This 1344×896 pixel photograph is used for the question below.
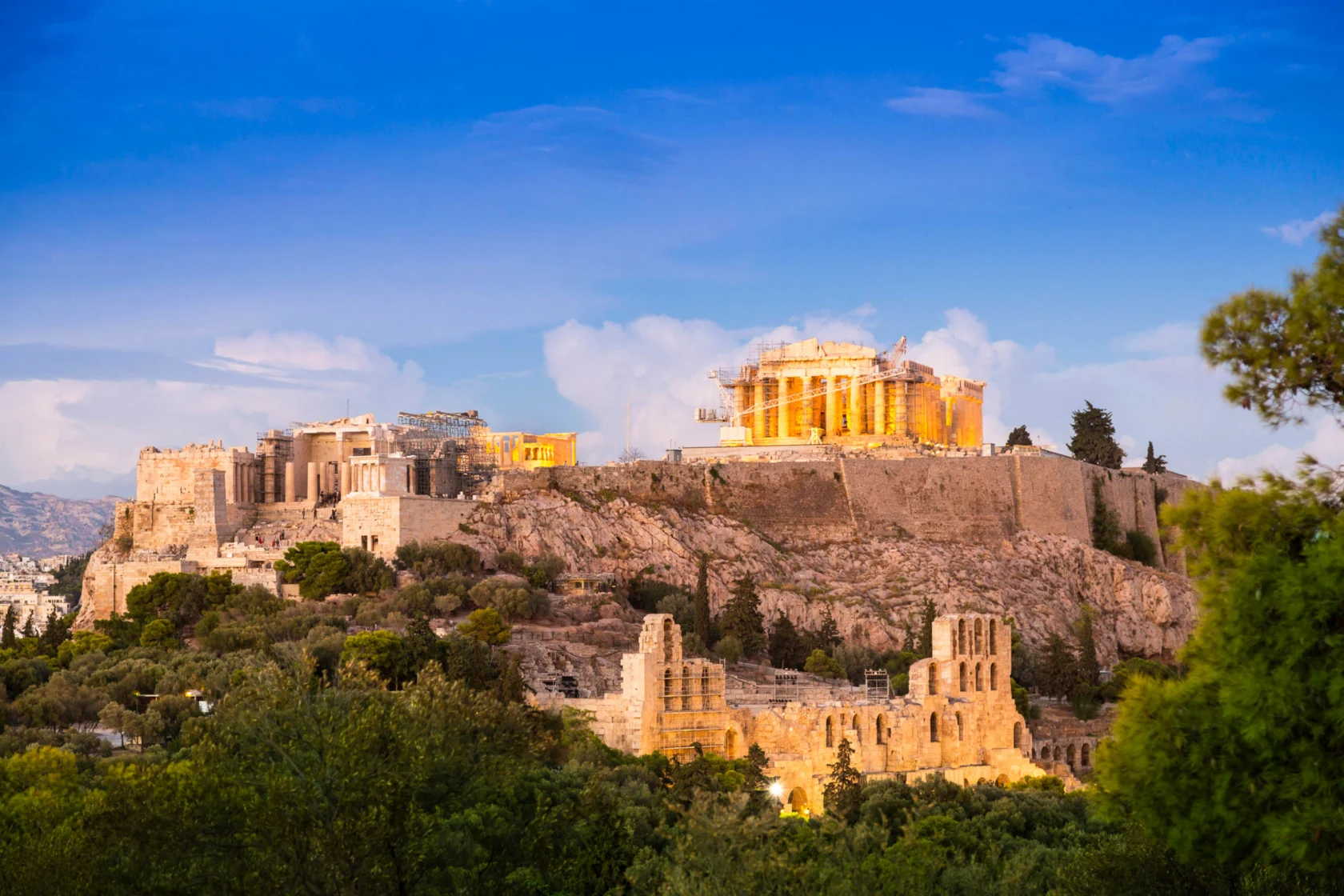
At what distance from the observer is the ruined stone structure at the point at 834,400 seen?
71312 millimetres

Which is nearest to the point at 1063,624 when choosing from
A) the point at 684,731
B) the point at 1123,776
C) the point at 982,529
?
the point at 982,529

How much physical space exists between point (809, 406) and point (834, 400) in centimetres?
110

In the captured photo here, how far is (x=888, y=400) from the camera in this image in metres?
71.9

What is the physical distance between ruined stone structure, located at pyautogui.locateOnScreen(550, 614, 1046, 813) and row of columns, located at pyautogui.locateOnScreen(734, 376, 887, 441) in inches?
1285

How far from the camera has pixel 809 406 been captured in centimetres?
7300

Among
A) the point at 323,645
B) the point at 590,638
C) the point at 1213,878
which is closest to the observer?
the point at 1213,878

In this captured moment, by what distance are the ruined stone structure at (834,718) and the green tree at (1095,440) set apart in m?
37.6

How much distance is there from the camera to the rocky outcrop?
2158 inches

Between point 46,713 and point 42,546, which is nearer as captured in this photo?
point 46,713

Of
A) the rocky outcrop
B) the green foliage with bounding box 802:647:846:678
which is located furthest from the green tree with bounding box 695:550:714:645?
the rocky outcrop

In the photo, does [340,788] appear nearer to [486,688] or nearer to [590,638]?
[486,688]

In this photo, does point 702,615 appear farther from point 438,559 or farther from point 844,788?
point 844,788

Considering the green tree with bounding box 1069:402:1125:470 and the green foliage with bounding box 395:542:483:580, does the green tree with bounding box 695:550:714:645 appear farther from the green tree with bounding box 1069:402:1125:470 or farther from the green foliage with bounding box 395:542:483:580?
the green tree with bounding box 1069:402:1125:470

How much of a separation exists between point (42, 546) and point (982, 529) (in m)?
127
